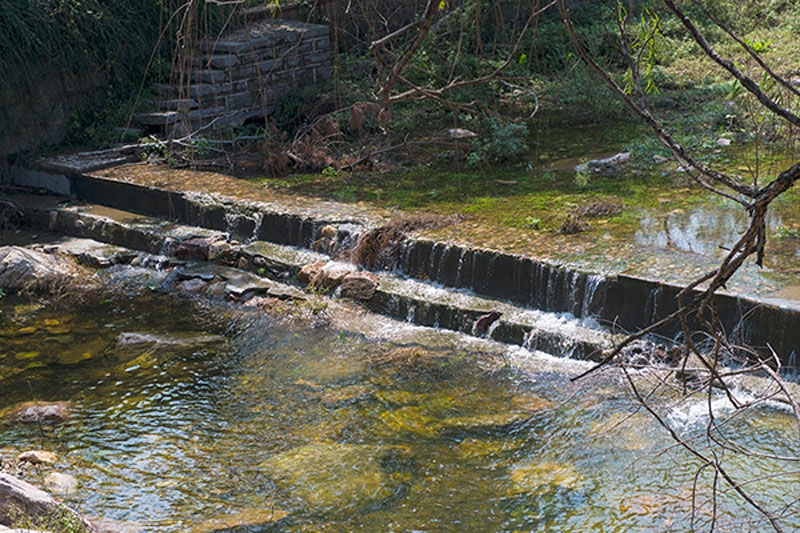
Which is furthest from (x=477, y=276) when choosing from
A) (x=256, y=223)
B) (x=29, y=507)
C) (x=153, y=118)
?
(x=153, y=118)

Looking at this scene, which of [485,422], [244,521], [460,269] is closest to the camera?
[244,521]

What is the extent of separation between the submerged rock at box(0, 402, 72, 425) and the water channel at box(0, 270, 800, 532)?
0.09 meters

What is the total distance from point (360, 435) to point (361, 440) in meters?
0.07

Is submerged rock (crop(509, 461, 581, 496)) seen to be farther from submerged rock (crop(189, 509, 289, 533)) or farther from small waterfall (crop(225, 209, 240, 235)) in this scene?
small waterfall (crop(225, 209, 240, 235))

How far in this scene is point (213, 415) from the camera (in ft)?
19.7

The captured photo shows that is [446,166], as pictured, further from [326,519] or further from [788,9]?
[788,9]

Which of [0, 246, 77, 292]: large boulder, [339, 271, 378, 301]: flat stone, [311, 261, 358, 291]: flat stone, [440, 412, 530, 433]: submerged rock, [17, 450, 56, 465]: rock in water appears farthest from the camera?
[0, 246, 77, 292]: large boulder

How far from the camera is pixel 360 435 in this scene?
18.4 feet

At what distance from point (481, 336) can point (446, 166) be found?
11.3 feet

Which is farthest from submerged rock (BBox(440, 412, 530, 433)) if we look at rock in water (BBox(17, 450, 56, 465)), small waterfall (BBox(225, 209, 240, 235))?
small waterfall (BBox(225, 209, 240, 235))

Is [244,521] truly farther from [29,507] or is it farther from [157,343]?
[157,343]

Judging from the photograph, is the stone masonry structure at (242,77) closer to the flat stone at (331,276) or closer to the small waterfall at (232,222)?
the small waterfall at (232,222)

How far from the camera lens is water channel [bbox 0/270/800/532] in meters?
4.74

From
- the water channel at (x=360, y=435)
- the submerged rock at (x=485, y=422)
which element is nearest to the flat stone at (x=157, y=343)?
the water channel at (x=360, y=435)
